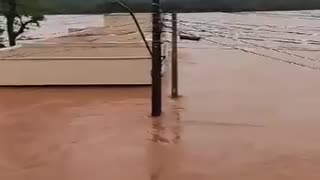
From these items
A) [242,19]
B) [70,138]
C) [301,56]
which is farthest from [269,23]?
[70,138]

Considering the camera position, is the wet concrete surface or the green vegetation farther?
the green vegetation

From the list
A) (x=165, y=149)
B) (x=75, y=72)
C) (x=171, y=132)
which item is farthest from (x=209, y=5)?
(x=75, y=72)

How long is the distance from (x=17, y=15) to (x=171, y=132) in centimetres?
725

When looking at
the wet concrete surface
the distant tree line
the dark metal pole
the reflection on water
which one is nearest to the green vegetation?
the distant tree line

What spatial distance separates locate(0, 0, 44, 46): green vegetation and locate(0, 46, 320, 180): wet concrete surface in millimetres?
2860

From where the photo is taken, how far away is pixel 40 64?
1272 centimetres

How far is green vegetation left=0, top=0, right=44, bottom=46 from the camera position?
15125 millimetres

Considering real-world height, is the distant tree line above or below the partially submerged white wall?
above

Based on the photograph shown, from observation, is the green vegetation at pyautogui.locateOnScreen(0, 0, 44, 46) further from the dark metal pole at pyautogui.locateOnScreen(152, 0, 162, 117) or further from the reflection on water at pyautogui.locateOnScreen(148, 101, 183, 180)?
the reflection on water at pyautogui.locateOnScreen(148, 101, 183, 180)

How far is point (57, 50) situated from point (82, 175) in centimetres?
625

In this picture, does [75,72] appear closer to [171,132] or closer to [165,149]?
[171,132]

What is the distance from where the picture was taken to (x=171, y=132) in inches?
362

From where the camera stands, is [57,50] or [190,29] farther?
[190,29]

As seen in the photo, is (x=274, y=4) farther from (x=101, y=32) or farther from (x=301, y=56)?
(x=301, y=56)
